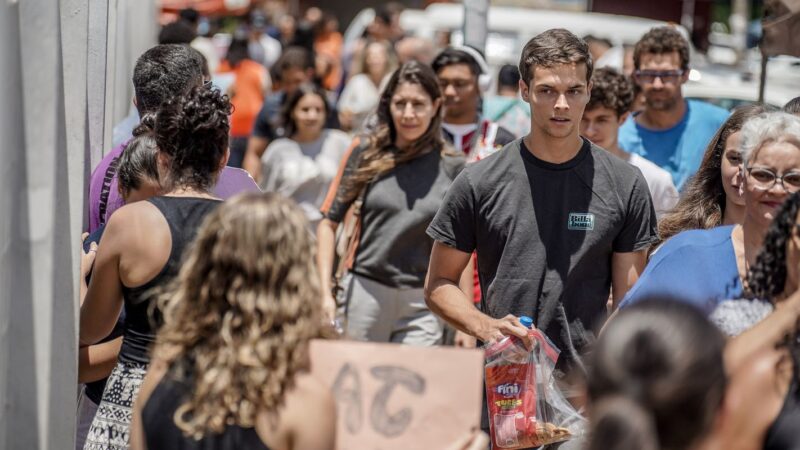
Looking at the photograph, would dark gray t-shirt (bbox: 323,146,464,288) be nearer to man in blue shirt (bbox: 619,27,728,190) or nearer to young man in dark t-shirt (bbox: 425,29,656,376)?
young man in dark t-shirt (bbox: 425,29,656,376)

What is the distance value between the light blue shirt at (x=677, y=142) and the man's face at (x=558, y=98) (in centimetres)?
253

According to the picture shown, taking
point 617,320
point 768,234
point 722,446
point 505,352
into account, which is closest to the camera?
point 617,320

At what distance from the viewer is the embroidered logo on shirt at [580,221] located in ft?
15.2

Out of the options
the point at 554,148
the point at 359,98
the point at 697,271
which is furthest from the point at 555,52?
the point at 359,98

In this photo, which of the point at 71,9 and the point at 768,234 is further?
the point at 71,9

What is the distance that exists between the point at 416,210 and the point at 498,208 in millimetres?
1504

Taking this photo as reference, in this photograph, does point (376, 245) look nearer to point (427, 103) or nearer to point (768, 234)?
point (427, 103)

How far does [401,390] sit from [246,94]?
10319 millimetres

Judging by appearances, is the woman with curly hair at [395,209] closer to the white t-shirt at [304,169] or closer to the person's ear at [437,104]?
the person's ear at [437,104]

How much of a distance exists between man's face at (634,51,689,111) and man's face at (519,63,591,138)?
8.72 ft

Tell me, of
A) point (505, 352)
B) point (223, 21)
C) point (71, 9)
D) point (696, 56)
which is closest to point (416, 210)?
point (505, 352)

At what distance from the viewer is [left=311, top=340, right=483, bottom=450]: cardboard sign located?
2.99 meters

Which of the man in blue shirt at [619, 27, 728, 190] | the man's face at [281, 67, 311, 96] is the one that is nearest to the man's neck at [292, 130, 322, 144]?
the man's face at [281, 67, 311, 96]

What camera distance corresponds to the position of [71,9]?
4043mm
